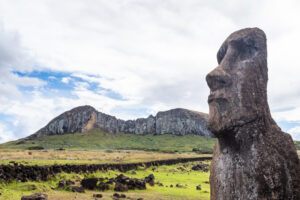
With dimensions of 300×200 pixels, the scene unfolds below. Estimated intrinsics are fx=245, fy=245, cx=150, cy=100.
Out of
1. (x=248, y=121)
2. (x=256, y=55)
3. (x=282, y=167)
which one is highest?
(x=256, y=55)

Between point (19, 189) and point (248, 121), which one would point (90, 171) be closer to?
point (19, 189)

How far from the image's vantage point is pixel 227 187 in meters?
6.32

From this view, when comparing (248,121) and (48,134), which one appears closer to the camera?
(248,121)

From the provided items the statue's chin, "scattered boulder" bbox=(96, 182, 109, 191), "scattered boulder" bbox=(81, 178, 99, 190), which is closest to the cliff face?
"scattered boulder" bbox=(81, 178, 99, 190)

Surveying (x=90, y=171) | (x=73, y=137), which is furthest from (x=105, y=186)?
(x=73, y=137)

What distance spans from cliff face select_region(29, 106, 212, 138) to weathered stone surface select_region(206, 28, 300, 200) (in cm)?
15829

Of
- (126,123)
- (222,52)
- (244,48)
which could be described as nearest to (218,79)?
(244,48)

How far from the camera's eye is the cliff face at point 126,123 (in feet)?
527

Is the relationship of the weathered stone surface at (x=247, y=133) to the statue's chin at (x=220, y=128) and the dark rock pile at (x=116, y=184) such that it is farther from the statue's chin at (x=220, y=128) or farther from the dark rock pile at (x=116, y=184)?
the dark rock pile at (x=116, y=184)

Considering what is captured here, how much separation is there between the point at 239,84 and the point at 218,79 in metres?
0.57

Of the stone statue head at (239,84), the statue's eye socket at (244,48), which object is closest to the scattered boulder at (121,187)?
the stone statue head at (239,84)

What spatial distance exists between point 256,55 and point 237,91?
4.10ft

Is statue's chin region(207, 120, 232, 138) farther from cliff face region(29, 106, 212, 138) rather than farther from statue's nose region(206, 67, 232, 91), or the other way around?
cliff face region(29, 106, 212, 138)

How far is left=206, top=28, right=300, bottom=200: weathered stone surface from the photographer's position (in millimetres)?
5852
